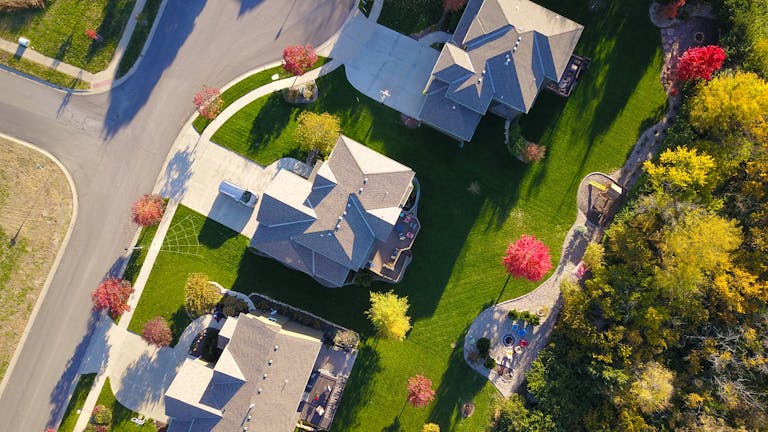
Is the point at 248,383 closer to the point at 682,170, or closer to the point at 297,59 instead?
the point at 297,59

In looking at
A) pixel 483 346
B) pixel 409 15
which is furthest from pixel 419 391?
pixel 409 15

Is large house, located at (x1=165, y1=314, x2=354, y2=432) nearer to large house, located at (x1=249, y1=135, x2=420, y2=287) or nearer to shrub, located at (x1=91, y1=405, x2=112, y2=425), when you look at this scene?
large house, located at (x1=249, y1=135, x2=420, y2=287)

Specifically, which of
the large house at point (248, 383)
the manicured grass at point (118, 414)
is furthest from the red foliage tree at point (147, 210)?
the manicured grass at point (118, 414)

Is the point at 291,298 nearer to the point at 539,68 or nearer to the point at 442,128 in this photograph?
the point at 442,128

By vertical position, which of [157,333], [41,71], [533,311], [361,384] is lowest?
[157,333]

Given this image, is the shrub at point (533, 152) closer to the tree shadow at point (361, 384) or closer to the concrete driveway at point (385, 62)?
the concrete driveway at point (385, 62)

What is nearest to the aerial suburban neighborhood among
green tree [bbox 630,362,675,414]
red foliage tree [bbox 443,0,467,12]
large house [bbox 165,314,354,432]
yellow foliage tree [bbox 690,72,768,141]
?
yellow foliage tree [bbox 690,72,768,141]
